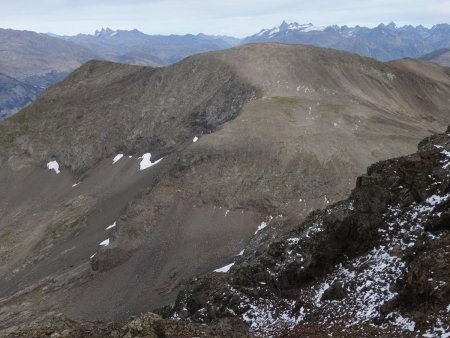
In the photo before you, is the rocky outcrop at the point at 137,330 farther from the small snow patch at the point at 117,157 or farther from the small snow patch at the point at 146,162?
the small snow patch at the point at 117,157

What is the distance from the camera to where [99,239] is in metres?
62.9

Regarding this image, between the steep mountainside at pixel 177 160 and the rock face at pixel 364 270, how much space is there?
2224cm

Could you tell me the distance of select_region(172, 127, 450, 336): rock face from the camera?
54.7ft

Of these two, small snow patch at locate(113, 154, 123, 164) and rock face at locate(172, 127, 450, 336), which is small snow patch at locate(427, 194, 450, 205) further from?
small snow patch at locate(113, 154, 123, 164)

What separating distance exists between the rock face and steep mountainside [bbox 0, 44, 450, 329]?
22243mm

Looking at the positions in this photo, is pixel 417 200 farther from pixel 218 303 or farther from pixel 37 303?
pixel 37 303

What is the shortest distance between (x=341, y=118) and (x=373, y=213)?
4606 cm

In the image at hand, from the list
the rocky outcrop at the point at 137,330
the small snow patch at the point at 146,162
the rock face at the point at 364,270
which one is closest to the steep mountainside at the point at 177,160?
the small snow patch at the point at 146,162

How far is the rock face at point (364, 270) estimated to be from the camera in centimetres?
1667

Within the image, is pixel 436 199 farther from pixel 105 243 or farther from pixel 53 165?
pixel 53 165

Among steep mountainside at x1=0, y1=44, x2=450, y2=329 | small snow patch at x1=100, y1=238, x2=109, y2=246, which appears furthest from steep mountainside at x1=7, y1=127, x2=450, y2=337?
small snow patch at x1=100, y1=238, x2=109, y2=246

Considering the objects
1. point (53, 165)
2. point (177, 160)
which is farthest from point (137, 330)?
point (53, 165)

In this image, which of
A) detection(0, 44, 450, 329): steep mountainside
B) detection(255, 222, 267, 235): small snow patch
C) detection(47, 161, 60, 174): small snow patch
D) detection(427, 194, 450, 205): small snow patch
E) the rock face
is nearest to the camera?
the rock face

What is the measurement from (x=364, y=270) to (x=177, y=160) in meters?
47.3
